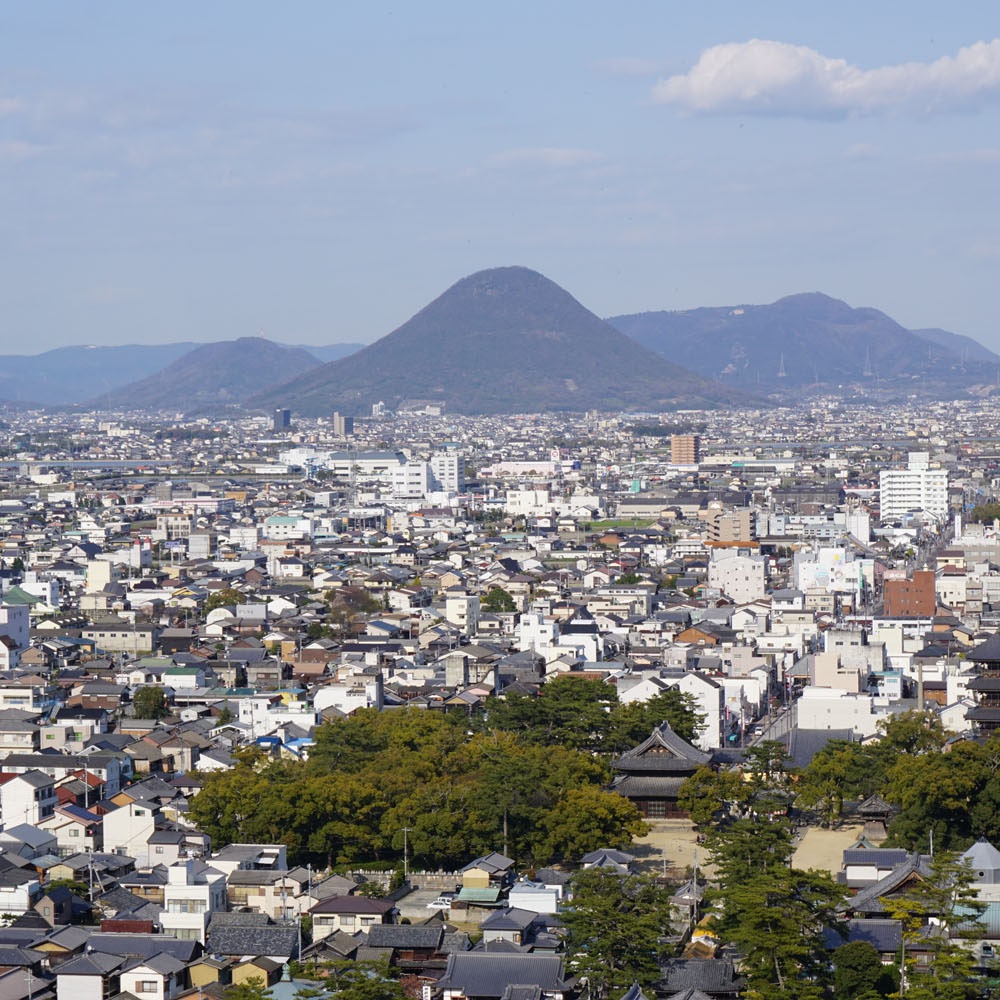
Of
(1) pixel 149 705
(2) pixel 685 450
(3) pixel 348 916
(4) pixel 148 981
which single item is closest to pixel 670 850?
(3) pixel 348 916

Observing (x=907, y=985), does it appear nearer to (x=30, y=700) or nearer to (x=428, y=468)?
(x=30, y=700)

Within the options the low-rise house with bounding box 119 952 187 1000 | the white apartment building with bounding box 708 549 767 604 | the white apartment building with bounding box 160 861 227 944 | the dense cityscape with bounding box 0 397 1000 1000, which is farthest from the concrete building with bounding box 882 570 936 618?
the low-rise house with bounding box 119 952 187 1000

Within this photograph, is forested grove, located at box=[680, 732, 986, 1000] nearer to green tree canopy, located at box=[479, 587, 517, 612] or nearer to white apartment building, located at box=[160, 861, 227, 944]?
white apartment building, located at box=[160, 861, 227, 944]

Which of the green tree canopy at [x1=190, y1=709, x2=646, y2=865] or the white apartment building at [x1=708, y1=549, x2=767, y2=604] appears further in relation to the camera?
the white apartment building at [x1=708, y1=549, x2=767, y2=604]

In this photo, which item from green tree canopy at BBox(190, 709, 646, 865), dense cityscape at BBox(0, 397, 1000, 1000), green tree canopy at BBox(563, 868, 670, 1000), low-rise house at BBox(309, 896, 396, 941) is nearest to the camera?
green tree canopy at BBox(563, 868, 670, 1000)

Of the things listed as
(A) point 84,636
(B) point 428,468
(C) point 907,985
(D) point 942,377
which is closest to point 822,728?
(C) point 907,985

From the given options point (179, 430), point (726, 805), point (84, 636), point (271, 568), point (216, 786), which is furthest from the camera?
point (179, 430)
